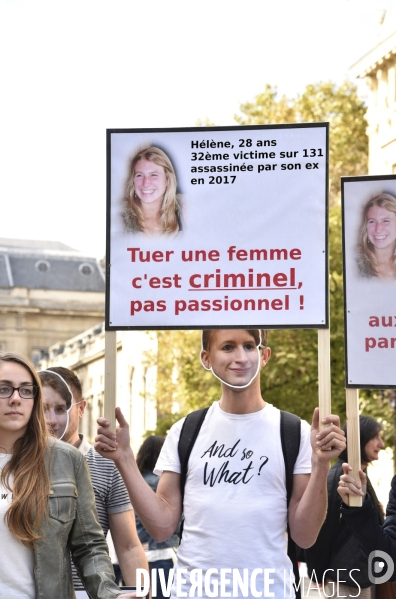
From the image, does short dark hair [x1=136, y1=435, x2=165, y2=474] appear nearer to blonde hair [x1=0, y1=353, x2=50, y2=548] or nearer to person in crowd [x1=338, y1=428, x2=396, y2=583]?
person in crowd [x1=338, y1=428, x2=396, y2=583]

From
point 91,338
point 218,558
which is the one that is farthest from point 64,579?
point 91,338

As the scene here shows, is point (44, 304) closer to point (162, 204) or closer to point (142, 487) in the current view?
point (162, 204)

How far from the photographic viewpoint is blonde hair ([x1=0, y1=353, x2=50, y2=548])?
4.05m

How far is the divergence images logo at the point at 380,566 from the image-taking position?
507 cm

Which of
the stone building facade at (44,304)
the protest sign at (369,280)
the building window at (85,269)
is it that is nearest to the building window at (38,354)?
the stone building facade at (44,304)

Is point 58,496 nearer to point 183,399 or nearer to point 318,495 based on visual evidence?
point 318,495

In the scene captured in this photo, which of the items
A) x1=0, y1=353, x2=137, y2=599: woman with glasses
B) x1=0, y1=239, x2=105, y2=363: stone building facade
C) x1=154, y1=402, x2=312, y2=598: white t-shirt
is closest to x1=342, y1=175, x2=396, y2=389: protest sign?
x1=154, y1=402, x2=312, y2=598: white t-shirt

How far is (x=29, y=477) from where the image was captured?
4.14 meters

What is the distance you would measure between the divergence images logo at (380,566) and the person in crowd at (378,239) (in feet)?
3.88

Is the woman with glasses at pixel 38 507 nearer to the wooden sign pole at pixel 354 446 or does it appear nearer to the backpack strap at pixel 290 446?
the backpack strap at pixel 290 446

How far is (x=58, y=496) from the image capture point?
417cm

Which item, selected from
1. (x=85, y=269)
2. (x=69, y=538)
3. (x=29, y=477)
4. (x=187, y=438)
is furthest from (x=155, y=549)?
(x=85, y=269)

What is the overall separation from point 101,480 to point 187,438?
62cm

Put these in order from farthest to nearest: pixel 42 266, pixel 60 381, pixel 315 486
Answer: pixel 42 266, pixel 60 381, pixel 315 486
